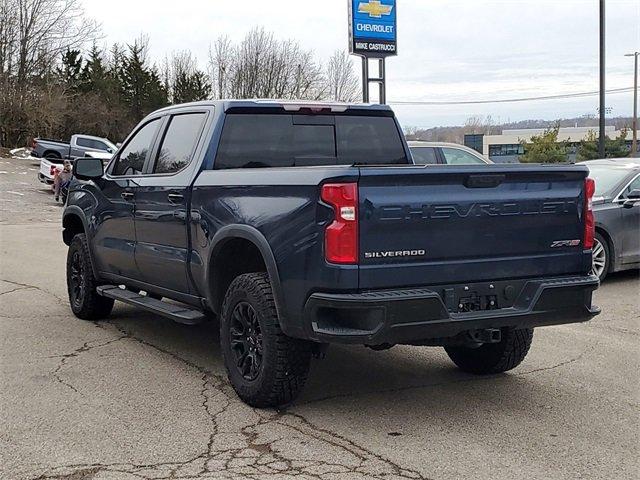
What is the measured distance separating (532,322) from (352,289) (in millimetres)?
1205

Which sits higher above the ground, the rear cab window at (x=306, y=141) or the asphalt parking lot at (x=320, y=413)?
the rear cab window at (x=306, y=141)

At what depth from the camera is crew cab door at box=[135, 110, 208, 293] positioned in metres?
5.93

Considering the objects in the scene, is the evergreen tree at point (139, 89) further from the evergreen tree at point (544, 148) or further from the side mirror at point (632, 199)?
the side mirror at point (632, 199)

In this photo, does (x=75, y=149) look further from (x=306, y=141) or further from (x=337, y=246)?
(x=337, y=246)

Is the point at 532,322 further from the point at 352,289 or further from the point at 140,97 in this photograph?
the point at 140,97

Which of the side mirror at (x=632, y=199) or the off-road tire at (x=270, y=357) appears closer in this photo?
the off-road tire at (x=270, y=357)

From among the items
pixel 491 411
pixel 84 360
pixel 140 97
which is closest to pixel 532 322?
pixel 491 411

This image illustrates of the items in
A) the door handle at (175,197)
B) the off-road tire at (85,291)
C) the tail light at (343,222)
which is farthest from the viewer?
the off-road tire at (85,291)

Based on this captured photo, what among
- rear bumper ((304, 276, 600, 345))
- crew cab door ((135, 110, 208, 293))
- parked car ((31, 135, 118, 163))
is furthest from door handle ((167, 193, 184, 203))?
parked car ((31, 135, 118, 163))

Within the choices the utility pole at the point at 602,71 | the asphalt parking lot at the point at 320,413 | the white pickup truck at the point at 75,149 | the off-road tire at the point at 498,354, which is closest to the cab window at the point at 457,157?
the asphalt parking lot at the point at 320,413

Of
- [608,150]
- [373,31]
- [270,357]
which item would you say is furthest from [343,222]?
[608,150]

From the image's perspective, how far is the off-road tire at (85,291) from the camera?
775cm

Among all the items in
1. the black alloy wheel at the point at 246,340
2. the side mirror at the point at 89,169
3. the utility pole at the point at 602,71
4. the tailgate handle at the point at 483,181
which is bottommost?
the black alloy wheel at the point at 246,340

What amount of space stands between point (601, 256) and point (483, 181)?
5.74 meters
